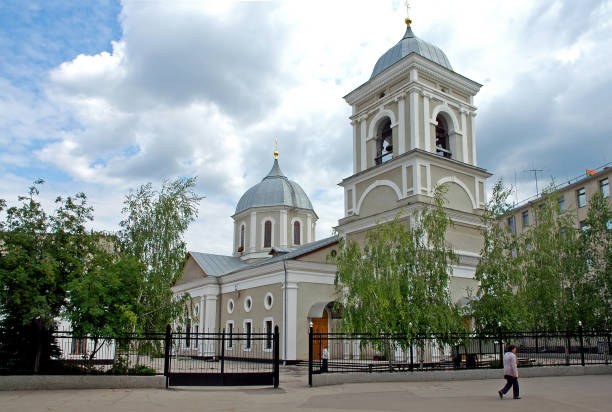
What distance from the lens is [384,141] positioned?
92.0ft

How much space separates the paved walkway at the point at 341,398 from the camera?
36.3 feet

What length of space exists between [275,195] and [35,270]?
2741cm

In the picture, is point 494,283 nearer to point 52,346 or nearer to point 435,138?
point 435,138

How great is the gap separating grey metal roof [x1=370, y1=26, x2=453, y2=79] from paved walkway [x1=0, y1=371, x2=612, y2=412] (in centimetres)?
1728

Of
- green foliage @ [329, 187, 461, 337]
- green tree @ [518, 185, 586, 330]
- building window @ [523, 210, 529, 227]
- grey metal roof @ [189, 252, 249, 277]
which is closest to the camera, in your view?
green foliage @ [329, 187, 461, 337]

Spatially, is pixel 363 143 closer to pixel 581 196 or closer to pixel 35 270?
pixel 35 270

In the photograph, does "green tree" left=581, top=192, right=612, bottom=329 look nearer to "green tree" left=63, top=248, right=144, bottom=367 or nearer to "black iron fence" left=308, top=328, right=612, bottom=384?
"black iron fence" left=308, top=328, right=612, bottom=384

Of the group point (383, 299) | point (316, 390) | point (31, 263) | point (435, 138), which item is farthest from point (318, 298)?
point (31, 263)

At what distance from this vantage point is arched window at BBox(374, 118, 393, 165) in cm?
2742

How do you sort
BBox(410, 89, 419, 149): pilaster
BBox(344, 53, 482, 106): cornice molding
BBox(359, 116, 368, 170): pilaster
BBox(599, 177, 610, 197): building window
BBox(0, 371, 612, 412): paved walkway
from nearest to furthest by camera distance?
BBox(0, 371, 612, 412): paved walkway → BBox(410, 89, 419, 149): pilaster → BBox(344, 53, 482, 106): cornice molding → BBox(359, 116, 368, 170): pilaster → BBox(599, 177, 610, 197): building window

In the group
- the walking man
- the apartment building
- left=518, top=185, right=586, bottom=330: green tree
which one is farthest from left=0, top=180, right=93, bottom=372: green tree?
the apartment building

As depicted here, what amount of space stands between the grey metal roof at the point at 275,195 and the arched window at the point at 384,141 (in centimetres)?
1479

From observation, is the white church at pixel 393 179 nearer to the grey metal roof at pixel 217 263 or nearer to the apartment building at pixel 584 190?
the grey metal roof at pixel 217 263

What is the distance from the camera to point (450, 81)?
2709 centimetres
